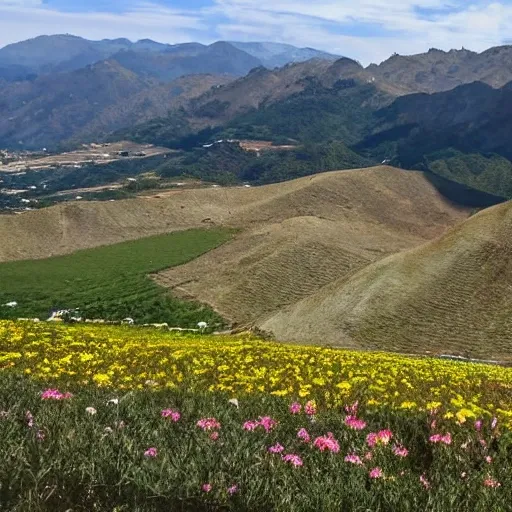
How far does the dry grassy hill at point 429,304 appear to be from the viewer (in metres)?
54.1

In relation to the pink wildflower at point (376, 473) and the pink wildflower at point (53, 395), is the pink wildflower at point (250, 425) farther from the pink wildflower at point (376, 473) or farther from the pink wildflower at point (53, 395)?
the pink wildflower at point (53, 395)

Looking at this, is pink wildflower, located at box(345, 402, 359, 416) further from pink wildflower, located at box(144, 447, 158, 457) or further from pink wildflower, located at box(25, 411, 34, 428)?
pink wildflower, located at box(25, 411, 34, 428)

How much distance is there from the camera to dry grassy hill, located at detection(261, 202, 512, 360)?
54.1 m

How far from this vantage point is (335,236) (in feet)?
358

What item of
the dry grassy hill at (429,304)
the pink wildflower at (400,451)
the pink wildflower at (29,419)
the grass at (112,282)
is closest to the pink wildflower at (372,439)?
the pink wildflower at (400,451)

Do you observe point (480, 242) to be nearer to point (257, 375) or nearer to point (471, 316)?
point (471, 316)

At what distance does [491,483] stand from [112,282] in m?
86.9

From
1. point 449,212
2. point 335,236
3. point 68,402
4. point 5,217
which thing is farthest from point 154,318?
point 449,212

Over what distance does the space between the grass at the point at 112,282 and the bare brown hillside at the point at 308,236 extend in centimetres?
394

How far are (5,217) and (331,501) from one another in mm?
140364

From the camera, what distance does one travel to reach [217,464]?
27.0 feet

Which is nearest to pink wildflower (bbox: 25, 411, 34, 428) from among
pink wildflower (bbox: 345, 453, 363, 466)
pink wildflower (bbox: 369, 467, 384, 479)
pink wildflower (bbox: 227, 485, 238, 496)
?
pink wildflower (bbox: 227, 485, 238, 496)

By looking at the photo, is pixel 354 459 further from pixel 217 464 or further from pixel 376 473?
pixel 217 464

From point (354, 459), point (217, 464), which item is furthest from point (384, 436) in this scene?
point (217, 464)
